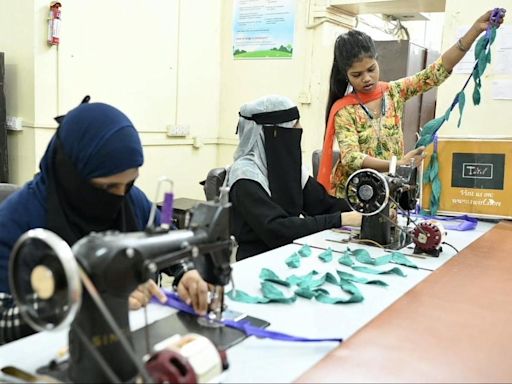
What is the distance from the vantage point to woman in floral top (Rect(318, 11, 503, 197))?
7.66ft

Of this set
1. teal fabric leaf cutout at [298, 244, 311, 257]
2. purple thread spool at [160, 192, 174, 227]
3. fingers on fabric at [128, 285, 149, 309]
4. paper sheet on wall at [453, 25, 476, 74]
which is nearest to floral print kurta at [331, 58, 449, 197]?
teal fabric leaf cutout at [298, 244, 311, 257]

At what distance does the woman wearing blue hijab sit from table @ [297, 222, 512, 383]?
0.44 metres

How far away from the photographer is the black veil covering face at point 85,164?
1.07m

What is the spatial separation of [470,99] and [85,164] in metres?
2.80

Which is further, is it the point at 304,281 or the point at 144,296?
the point at 304,281

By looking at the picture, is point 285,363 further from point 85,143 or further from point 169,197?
point 85,143

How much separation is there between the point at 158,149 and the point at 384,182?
2632mm

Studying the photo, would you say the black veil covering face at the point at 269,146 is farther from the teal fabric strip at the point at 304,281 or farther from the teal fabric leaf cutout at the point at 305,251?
the teal fabric strip at the point at 304,281

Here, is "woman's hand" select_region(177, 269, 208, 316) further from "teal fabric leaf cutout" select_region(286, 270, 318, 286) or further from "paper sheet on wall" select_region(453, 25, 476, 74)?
"paper sheet on wall" select_region(453, 25, 476, 74)

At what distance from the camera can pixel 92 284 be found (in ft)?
2.48

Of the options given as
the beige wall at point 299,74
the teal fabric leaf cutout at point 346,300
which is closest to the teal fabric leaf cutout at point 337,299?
the teal fabric leaf cutout at point 346,300

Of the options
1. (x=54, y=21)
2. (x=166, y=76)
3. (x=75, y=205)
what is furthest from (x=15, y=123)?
(x=75, y=205)

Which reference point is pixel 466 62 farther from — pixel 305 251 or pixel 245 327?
pixel 245 327

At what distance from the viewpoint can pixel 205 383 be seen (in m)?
0.81
